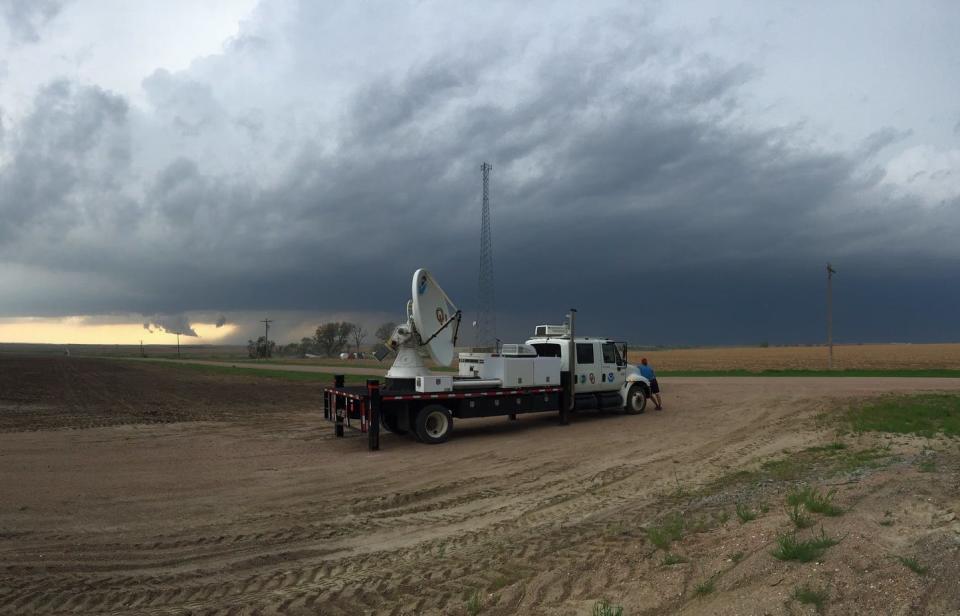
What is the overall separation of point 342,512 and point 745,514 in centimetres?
526

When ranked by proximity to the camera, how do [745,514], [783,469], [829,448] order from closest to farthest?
[745,514] < [783,469] < [829,448]

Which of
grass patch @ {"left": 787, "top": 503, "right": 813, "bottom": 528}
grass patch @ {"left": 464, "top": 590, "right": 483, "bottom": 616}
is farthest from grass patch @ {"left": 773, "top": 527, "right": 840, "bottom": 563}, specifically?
grass patch @ {"left": 464, "top": 590, "right": 483, "bottom": 616}

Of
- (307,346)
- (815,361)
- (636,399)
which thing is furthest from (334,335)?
(636,399)

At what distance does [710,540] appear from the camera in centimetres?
643

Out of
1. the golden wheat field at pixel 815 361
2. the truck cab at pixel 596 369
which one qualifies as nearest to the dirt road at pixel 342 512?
the truck cab at pixel 596 369

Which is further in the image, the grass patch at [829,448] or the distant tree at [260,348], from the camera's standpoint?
the distant tree at [260,348]

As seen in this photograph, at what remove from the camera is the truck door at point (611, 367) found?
63.0 feet

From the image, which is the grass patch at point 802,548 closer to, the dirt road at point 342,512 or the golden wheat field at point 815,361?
the dirt road at point 342,512

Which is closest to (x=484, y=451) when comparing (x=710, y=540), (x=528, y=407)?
(x=528, y=407)

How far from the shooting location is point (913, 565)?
494 cm

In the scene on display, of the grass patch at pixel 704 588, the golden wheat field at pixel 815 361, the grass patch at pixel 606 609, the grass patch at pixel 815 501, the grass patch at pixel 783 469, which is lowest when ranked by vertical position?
the grass patch at pixel 606 609

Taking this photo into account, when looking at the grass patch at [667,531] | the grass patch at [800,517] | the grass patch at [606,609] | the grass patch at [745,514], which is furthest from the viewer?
the grass patch at [745,514]

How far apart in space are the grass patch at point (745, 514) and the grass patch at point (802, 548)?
3.71 feet

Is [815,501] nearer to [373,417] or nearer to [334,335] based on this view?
[373,417]
